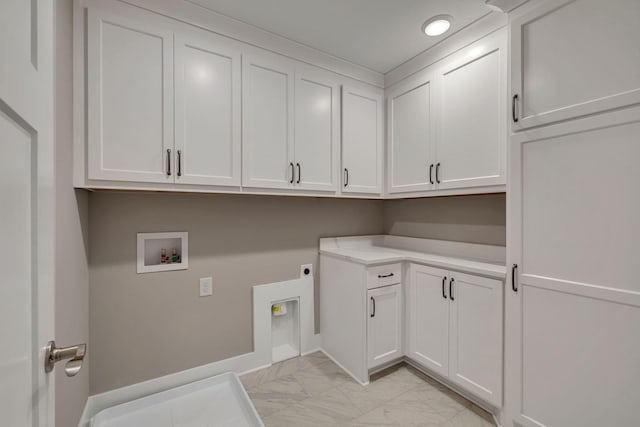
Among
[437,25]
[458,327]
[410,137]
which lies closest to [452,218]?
[410,137]

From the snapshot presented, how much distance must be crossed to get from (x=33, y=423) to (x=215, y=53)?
5.93 ft

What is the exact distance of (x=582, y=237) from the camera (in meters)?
1.17

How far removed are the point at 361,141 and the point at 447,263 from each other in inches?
46.4

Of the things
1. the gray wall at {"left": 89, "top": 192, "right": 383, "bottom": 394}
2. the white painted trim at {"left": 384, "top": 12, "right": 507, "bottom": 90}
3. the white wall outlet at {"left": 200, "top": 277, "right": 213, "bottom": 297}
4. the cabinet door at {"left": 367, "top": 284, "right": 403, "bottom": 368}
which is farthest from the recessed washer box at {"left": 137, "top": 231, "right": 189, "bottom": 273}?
the white painted trim at {"left": 384, "top": 12, "right": 507, "bottom": 90}

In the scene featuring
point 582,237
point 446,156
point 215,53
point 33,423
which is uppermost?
point 215,53

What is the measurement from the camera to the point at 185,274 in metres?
1.87

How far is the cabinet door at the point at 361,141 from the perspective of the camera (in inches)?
87.0

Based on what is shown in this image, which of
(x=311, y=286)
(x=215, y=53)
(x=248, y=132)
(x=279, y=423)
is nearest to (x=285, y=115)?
(x=248, y=132)

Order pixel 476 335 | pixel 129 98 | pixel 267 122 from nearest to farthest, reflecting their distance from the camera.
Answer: pixel 129 98 → pixel 476 335 → pixel 267 122

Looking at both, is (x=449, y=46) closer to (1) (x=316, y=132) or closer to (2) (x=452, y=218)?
(1) (x=316, y=132)

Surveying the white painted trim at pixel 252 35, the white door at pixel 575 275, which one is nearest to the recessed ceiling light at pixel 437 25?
the white painted trim at pixel 252 35

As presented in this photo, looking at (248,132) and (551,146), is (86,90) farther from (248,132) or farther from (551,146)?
(551,146)

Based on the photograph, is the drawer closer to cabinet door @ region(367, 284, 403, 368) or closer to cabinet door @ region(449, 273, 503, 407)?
cabinet door @ region(367, 284, 403, 368)

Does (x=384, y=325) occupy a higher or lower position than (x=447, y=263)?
lower
